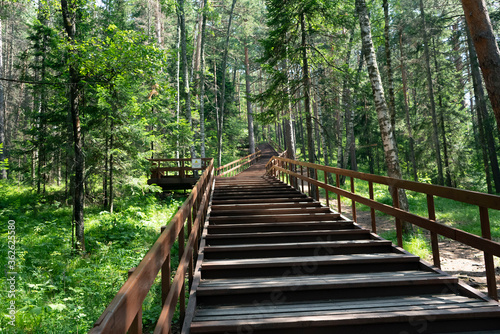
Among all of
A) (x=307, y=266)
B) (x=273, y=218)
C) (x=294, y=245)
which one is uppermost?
(x=273, y=218)

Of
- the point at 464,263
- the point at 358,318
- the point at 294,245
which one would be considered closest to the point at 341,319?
the point at 358,318

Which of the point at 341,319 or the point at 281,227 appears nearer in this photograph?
the point at 341,319

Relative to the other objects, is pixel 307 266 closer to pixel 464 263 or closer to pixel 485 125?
pixel 464 263

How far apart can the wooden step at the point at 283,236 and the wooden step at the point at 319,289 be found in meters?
1.57

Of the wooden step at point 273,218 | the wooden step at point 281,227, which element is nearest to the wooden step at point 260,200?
the wooden step at point 273,218

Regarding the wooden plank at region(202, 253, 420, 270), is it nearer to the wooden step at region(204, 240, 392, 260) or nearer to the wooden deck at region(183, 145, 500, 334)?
the wooden deck at region(183, 145, 500, 334)

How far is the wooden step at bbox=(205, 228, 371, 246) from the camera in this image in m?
5.07

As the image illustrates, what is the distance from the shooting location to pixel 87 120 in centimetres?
1216

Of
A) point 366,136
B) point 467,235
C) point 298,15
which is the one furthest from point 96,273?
point 366,136

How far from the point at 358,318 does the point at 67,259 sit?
7.70 meters

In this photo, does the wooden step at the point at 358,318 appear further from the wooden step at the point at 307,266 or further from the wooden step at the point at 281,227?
the wooden step at the point at 281,227

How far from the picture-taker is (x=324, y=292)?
132 inches

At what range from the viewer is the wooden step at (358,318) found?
104 inches

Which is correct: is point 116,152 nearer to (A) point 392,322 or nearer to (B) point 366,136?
Answer: (A) point 392,322
